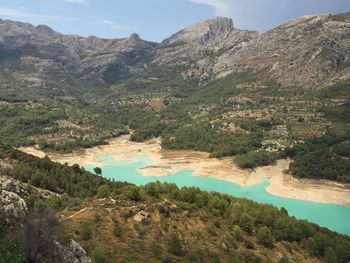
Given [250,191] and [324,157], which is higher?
[324,157]

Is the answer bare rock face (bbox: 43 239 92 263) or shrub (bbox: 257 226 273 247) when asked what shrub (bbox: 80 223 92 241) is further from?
shrub (bbox: 257 226 273 247)

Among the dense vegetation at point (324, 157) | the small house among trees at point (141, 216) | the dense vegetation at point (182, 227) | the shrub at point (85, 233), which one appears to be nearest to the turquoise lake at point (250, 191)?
the dense vegetation at point (324, 157)

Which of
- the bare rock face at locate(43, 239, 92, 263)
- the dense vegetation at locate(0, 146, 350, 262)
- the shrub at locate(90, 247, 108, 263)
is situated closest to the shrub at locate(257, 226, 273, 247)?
the dense vegetation at locate(0, 146, 350, 262)

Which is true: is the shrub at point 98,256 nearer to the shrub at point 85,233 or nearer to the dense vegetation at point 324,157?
the shrub at point 85,233

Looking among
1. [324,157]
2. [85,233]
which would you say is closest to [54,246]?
[85,233]

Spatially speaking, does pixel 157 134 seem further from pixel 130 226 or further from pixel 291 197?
pixel 130 226

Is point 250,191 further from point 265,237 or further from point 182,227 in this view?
point 182,227
